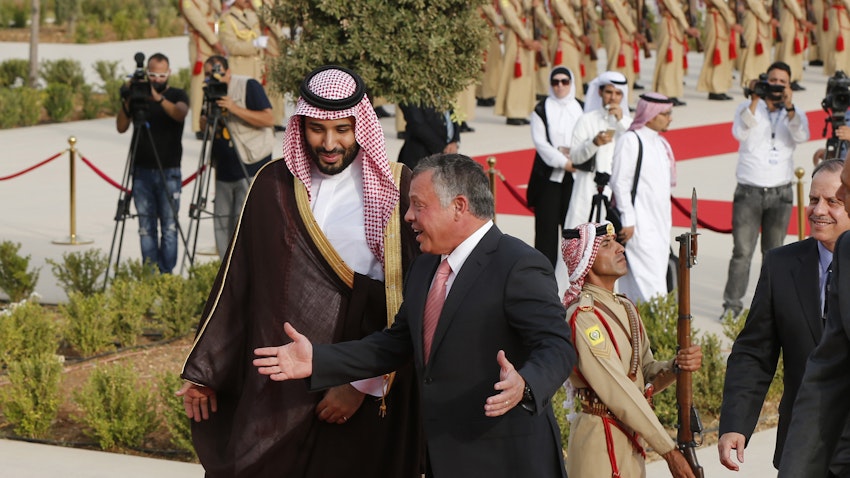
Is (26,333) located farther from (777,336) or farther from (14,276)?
(777,336)

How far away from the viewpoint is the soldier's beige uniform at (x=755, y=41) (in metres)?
23.8

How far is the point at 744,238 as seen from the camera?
32.6 feet

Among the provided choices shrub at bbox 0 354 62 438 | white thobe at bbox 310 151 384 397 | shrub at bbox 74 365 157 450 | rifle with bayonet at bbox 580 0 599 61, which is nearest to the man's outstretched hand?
white thobe at bbox 310 151 384 397

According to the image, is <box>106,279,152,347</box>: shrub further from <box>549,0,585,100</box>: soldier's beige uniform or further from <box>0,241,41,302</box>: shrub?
<box>549,0,585,100</box>: soldier's beige uniform

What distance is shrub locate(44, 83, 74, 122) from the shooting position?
20609mm

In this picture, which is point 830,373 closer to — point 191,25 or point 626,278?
point 626,278

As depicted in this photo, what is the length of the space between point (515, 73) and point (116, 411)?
1386 centimetres

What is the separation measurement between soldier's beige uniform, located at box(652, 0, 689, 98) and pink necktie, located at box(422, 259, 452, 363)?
60.7 ft

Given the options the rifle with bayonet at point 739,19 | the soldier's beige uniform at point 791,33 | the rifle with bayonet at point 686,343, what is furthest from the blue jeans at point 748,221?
the soldier's beige uniform at point 791,33

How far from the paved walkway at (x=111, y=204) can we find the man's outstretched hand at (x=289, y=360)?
2.64m

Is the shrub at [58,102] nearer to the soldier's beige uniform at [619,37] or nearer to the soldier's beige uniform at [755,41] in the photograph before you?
the soldier's beige uniform at [619,37]

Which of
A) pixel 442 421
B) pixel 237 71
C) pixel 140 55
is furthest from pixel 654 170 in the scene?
pixel 237 71

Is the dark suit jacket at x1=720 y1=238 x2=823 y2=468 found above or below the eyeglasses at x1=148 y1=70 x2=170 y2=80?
below

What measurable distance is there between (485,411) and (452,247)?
1.85 feet
